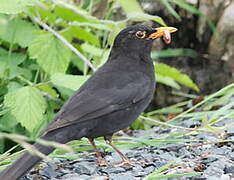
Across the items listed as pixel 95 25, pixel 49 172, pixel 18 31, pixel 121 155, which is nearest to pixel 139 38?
pixel 95 25

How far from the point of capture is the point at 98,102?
4035 mm

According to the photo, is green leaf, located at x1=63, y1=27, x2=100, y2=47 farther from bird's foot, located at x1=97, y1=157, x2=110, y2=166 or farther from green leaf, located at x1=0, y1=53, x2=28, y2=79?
bird's foot, located at x1=97, y1=157, x2=110, y2=166

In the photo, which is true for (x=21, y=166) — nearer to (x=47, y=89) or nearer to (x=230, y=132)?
(x=47, y=89)

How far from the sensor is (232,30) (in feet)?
23.0

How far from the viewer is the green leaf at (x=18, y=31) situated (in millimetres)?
5703

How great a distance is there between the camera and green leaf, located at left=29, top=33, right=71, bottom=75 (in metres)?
5.19

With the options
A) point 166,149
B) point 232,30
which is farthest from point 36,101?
point 232,30

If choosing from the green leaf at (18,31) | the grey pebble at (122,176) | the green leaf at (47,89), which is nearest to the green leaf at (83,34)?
the green leaf at (18,31)

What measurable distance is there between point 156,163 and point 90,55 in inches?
80.2

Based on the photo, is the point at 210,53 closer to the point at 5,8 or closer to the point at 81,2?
the point at 81,2

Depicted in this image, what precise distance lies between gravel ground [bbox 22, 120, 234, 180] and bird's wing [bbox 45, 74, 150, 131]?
0.37 meters

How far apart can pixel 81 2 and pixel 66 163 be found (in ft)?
10.4

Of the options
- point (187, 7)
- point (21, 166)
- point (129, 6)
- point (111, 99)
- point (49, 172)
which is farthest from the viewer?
point (187, 7)

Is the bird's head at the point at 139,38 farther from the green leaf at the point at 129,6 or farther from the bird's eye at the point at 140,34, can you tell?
the green leaf at the point at 129,6
